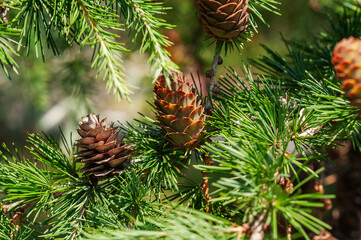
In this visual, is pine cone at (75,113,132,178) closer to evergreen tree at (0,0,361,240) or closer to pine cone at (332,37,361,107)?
evergreen tree at (0,0,361,240)

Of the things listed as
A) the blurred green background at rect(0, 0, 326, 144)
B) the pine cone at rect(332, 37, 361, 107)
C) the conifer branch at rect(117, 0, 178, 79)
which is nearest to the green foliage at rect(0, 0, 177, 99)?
the conifer branch at rect(117, 0, 178, 79)

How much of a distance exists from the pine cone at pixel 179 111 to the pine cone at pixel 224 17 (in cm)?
9

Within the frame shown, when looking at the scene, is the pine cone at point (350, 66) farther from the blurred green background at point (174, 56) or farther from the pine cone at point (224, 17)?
the blurred green background at point (174, 56)

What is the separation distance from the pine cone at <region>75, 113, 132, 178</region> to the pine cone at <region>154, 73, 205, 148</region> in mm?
82

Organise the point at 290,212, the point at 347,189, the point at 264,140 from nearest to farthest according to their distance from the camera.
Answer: the point at 290,212 < the point at 264,140 < the point at 347,189

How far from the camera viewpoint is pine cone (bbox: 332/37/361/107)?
342 mm

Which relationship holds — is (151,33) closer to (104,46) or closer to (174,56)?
(104,46)

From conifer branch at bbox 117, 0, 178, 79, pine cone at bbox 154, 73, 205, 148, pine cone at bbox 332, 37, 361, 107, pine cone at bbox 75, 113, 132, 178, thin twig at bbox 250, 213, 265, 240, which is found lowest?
thin twig at bbox 250, 213, 265, 240

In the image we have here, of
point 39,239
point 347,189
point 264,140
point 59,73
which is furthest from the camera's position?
point 59,73

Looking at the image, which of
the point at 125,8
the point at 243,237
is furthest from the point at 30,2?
the point at 243,237

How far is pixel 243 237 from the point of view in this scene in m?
0.34

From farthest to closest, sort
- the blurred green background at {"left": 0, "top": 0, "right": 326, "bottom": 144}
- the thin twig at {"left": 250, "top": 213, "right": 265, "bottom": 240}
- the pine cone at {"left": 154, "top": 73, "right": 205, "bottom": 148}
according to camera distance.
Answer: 1. the blurred green background at {"left": 0, "top": 0, "right": 326, "bottom": 144}
2. the pine cone at {"left": 154, "top": 73, "right": 205, "bottom": 148}
3. the thin twig at {"left": 250, "top": 213, "right": 265, "bottom": 240}

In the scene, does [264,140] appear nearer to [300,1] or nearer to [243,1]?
[243,1]

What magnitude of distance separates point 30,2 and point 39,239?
348mm
